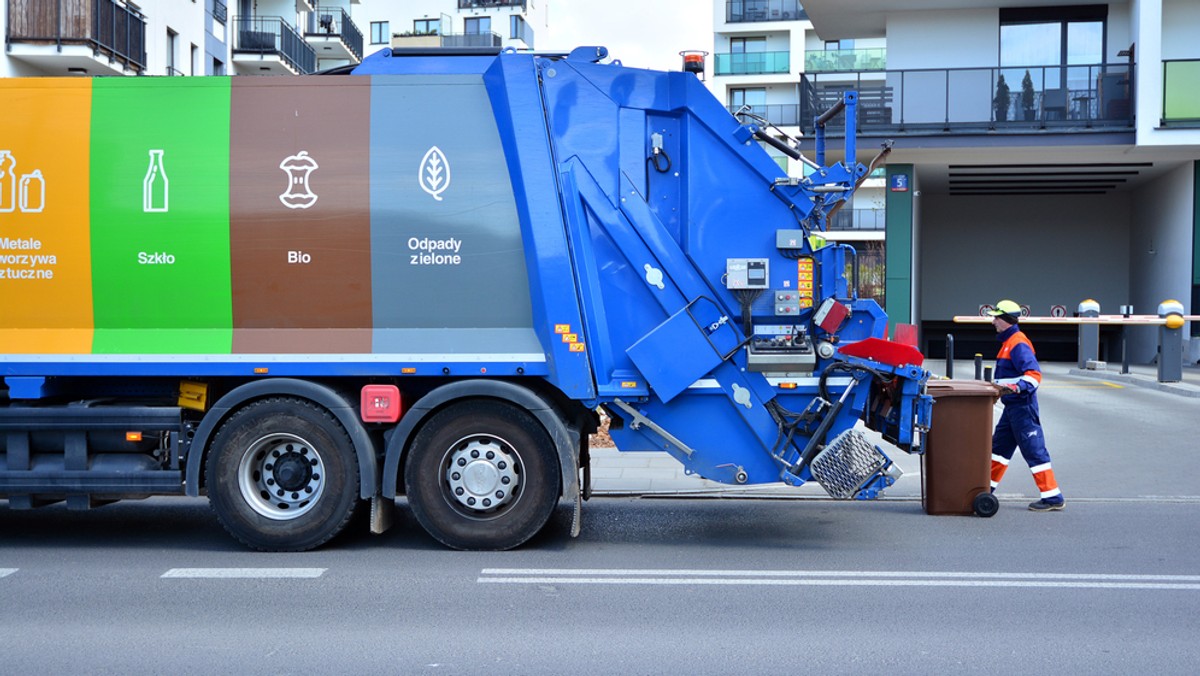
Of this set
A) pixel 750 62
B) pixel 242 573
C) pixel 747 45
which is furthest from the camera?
pixel 747 45

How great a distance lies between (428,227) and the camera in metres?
7.77

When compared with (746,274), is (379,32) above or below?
above

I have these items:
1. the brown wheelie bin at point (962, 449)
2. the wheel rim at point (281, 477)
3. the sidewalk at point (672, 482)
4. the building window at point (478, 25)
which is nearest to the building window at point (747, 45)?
the building window at point (478, 25)

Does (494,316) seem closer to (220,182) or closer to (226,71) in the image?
(220,182)

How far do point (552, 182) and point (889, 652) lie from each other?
3.65 meters

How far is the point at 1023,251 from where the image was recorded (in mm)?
30844

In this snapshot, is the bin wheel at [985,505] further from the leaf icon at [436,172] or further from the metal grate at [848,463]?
the leaf icon at [436,172]

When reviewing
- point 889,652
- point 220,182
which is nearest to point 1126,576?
point 889,652

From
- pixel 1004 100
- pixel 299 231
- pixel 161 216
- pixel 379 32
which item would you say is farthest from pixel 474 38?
pixel 299 231

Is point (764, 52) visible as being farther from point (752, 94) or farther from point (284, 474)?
point (284, 474)

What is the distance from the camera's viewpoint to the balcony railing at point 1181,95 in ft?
73.5

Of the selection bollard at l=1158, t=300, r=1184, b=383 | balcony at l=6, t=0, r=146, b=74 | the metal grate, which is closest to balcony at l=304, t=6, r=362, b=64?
balcony at l=6, t=0, r=146, b=74

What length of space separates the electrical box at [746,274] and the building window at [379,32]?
230 ft

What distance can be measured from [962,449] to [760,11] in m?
63.9
